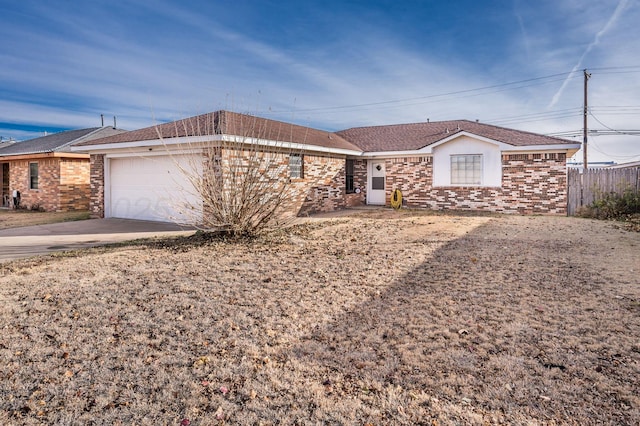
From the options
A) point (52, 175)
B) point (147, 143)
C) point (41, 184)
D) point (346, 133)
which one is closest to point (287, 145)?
point (147, 143)

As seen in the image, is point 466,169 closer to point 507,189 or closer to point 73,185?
point 507,189

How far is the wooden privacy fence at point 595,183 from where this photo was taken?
14.4 meters

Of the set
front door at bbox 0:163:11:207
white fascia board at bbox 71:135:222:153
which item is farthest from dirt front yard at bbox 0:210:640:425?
front door at bbox 0:163:11:207

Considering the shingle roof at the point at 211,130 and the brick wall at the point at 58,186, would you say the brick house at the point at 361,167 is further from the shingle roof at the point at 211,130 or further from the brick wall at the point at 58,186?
the brick wall at the point at 58,186

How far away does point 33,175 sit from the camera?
18.5m

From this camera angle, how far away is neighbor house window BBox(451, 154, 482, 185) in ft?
54.5

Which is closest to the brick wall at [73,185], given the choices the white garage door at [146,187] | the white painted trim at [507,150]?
the white garage door at [146,187]

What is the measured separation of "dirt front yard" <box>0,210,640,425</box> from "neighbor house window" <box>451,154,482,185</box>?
31.2ft

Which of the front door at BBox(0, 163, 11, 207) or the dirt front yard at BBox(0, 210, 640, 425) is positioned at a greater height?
the front door at BBox(0, 163, 11, 207)

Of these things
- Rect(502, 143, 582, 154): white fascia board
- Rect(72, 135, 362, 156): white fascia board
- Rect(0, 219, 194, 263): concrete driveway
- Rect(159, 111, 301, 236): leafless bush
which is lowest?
Rect(0, 219, 194, 263): concrete driveway

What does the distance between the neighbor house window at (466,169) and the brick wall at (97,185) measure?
1368 cm

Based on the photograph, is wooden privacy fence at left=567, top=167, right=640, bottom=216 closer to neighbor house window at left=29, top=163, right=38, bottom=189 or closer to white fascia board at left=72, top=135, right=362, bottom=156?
white fascia board at left=72, top=135, right=362, bottom=156

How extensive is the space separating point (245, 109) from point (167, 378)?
694 centimetres

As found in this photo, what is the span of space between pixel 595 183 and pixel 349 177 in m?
9.87
